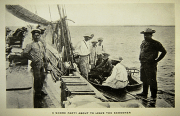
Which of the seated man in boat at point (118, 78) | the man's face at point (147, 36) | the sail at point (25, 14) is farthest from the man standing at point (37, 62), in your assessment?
the man's face at point (147, 36)

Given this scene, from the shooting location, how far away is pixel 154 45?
10.8 feet

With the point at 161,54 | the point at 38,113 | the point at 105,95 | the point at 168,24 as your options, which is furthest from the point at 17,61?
the point at 168,24

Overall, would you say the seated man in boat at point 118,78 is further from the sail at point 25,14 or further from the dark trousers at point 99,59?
the sail at point 25,14

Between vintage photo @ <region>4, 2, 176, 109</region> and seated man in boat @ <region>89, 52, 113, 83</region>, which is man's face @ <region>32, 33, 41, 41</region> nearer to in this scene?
vintage photo @ <region>4, 2, 176, 109</region>

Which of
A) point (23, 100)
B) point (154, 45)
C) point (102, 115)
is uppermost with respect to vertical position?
point (154, 45)

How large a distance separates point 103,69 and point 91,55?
0.38 metres

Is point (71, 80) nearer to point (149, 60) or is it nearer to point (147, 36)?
point (149, 60)

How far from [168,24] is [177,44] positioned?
0.44 meters

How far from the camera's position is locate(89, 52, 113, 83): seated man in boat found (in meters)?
3.31

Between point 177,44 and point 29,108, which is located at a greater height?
point 177,44

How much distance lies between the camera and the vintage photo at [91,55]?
3.29 metres

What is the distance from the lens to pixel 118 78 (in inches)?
129

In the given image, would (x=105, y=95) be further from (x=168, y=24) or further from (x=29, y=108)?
(x=168, y=24)

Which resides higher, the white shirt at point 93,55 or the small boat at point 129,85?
the white shirt at point 93,55
